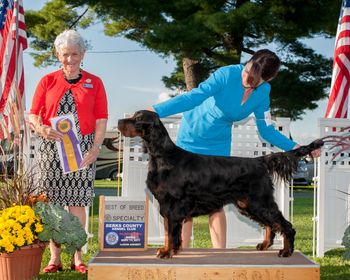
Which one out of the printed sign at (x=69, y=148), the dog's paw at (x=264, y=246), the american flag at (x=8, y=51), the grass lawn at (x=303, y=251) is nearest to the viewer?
the dog's paw at (x=264, y=246)

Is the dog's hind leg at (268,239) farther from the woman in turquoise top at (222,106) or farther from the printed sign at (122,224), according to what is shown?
the printed sign at (122,224)

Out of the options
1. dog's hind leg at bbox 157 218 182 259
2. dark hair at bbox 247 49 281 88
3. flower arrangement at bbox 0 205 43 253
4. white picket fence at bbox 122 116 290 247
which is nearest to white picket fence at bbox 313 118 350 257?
white picket fence at bbox 122 116 290 247

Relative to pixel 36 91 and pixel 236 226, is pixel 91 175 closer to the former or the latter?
pixel 36 91

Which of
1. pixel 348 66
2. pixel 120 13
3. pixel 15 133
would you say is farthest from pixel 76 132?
pixel 120 13

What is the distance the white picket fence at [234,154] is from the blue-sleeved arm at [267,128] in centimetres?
178

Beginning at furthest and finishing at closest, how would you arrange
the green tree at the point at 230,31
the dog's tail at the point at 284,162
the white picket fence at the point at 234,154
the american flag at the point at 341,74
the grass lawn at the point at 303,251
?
the green tree at the point at 230,31, the american flag at the point at 341,74, the white picket fence at the point at 234,154, the grass lawn at the point at 303,251, the dog's tail at the point at 284,162

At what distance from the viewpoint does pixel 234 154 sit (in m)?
5.59

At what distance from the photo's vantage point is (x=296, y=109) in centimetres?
1653

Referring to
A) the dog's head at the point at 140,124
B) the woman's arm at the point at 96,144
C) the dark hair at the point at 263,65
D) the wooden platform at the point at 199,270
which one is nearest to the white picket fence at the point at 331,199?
the dark hair at the point at 263,65

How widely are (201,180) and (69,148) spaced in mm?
1164

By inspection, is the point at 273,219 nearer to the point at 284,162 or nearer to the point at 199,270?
the point at 284,162

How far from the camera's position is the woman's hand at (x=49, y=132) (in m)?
3.76

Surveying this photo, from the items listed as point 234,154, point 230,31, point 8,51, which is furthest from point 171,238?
point 230,31

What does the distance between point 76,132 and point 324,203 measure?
3.03 meters
